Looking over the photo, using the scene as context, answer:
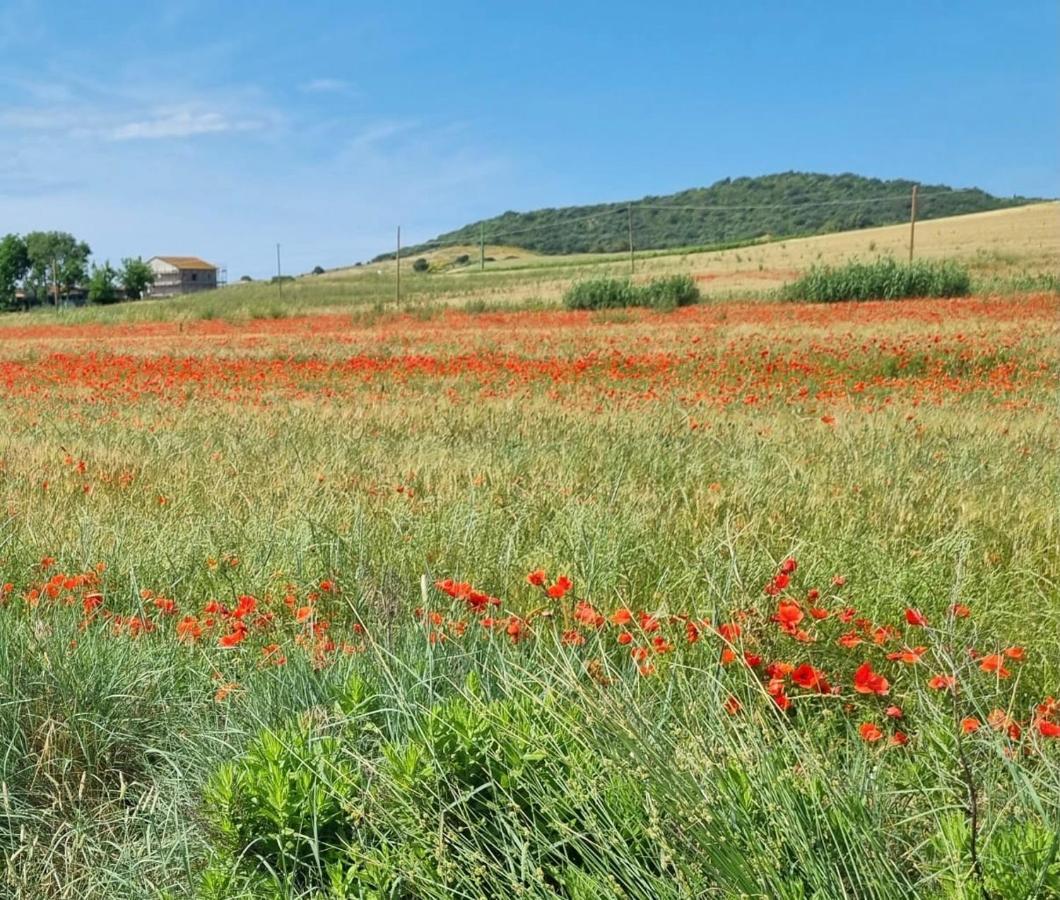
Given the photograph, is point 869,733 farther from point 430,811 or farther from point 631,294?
point 631,294

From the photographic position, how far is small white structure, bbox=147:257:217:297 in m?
Answer: 128

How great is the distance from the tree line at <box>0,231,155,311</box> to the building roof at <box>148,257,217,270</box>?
20385 mm

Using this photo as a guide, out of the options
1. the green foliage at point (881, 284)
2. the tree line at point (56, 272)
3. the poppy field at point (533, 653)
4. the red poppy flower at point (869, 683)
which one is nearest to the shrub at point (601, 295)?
the green foliage at point (881, 284)

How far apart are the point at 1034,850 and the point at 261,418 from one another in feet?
21.7

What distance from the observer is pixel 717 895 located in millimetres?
1433

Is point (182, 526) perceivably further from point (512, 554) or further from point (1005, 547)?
point (1005, 547)

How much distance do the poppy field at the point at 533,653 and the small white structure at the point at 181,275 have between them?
13081 centimetres

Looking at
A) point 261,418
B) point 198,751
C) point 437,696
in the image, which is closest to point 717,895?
point 437,696

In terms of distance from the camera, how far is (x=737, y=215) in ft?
389

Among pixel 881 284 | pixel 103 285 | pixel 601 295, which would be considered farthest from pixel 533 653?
pixel 103 285

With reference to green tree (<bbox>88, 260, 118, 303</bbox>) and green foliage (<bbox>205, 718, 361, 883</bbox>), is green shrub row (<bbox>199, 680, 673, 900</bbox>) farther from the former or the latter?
green tree (<bbox>88, 260, 118, 303</bbox>)

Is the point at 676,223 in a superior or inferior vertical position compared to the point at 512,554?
superior

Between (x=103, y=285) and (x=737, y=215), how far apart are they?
7646 centimetres

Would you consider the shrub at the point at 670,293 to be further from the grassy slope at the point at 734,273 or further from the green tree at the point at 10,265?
the green tree at the point at 10,265
